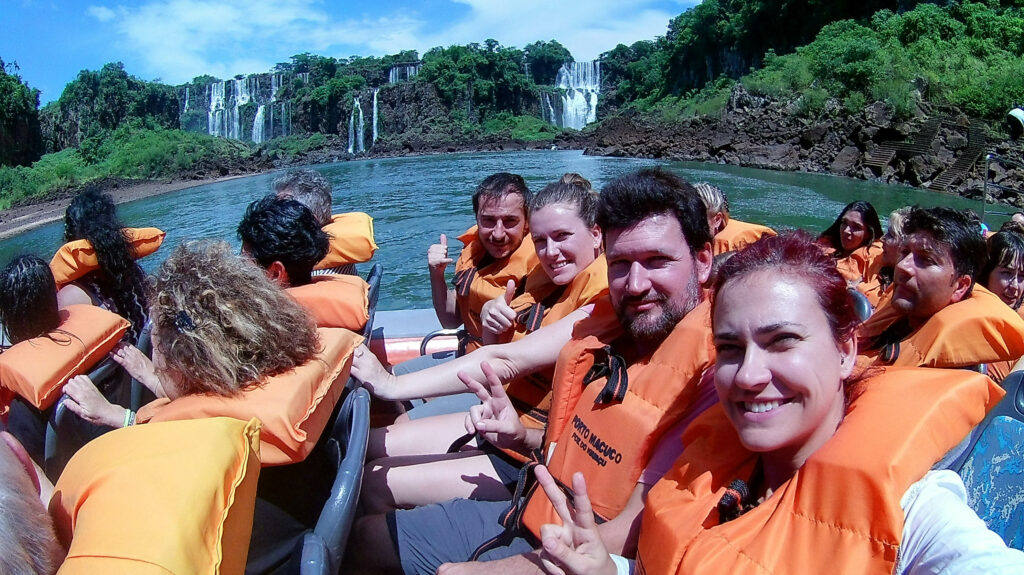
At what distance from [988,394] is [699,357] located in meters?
0.57

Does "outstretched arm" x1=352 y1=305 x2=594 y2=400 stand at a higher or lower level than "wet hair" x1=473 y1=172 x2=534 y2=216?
lower

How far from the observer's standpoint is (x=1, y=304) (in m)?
2.32

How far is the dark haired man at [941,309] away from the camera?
2121mm

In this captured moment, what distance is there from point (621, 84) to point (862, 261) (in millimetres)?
61961

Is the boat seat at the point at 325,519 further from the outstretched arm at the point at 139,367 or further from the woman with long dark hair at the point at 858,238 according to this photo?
the woman with long dark hair at the point at 858,238

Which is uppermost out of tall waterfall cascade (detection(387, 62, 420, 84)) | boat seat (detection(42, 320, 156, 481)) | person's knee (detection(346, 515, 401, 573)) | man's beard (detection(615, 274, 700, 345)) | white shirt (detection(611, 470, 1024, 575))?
tall waterfall cascade (detection(387, 62, 420, 84))

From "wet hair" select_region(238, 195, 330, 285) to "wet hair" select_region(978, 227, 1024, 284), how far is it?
3.08 metres

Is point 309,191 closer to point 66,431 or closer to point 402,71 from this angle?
point 66,431

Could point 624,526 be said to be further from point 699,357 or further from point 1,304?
point 1,304

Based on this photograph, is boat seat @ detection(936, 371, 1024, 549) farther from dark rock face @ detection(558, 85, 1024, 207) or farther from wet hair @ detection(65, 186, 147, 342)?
dark rock face @ detection(558, 85, 1024, 207)

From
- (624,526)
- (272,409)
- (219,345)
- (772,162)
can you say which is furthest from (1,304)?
(772,162)

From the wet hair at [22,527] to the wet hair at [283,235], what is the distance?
4.50 feet

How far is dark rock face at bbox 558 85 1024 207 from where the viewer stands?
17609mm

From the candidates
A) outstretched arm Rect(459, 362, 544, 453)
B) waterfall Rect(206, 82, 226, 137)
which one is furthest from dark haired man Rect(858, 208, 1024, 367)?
waterfall Rect(206, 82, 226, 137)
